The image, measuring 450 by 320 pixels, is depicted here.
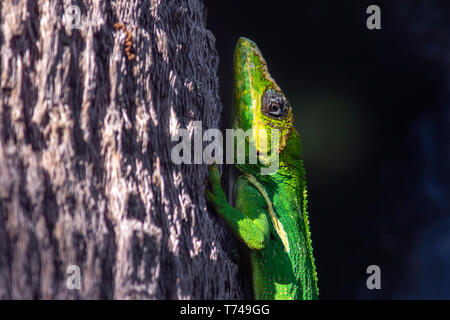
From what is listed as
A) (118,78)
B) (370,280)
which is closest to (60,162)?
(118,78)

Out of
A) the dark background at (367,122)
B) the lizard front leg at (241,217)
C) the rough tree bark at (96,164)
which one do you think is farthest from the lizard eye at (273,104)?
the dark background at (367,122)

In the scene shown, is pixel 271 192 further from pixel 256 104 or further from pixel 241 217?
pixel 256 104

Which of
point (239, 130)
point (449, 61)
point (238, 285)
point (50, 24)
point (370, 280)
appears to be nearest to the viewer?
point (50, 24)

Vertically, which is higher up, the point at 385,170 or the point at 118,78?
the point at 118,78

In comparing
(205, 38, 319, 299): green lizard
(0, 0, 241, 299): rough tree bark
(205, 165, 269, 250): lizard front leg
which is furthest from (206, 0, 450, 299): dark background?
(0, 0, 241, 299): rough tree bark

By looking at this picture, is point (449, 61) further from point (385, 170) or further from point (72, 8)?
point (72, 8)

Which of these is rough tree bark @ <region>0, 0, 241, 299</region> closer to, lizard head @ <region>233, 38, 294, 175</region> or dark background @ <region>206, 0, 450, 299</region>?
lizard head @ <region>233, 38, 294, 175</region>

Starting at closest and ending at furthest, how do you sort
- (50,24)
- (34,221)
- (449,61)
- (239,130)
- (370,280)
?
(34,221)
(50,24)
(239,130)
(370,280)
(449,61)

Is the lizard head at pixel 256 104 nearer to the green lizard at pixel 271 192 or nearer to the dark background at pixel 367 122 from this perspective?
the green lizard at pixel 271 192
